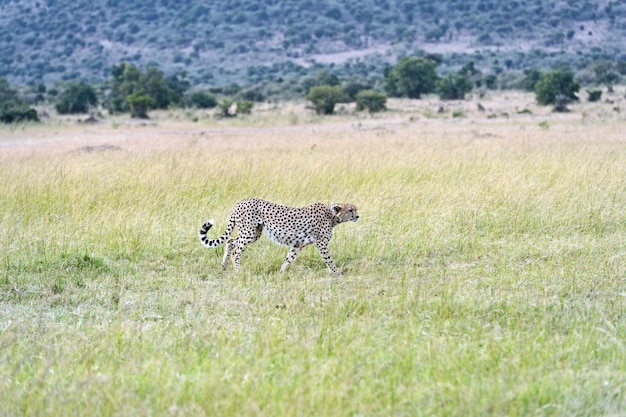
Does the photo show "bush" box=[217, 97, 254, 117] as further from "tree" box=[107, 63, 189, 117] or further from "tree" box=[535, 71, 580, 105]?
"tree" box=[535, 71, 580, 105]

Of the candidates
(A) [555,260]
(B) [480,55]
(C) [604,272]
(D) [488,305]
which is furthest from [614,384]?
(B) [480,55]

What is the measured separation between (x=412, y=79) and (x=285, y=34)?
33622mm

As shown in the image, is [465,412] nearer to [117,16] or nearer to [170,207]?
[170,207]

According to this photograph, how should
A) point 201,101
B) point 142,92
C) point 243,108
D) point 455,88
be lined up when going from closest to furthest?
point 243,108 < point 142,92 < point 201,101 < point 455,88

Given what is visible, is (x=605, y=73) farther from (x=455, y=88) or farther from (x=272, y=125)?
(x=272, y=125)

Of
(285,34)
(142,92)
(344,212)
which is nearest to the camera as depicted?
(344,212)

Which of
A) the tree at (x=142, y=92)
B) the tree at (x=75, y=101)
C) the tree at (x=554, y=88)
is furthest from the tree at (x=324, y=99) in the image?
the tree at (x=75, y=101)

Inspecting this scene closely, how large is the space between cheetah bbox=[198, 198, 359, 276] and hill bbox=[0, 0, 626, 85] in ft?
167

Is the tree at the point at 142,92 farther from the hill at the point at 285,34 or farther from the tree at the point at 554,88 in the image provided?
the hill at the point at 285,34

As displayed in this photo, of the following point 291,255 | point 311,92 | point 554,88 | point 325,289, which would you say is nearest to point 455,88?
point 554,88

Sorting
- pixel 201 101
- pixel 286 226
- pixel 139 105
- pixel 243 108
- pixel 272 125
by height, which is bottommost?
pixel 201 101

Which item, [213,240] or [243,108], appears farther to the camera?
[243,108]

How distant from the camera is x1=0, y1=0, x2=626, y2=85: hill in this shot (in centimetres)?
6147

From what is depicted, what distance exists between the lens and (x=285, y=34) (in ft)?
224
